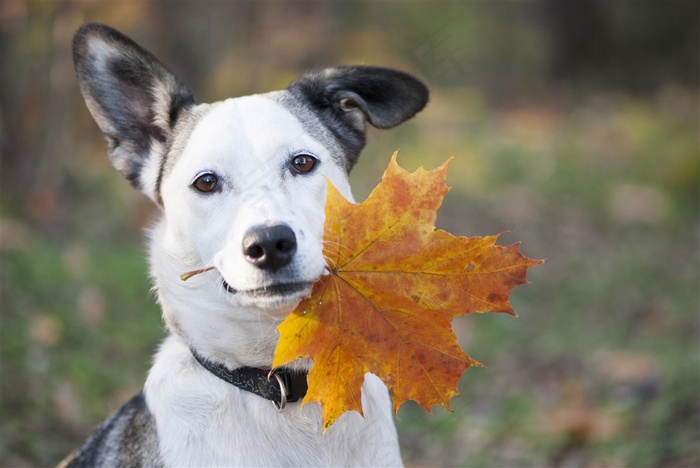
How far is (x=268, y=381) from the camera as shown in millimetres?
2990

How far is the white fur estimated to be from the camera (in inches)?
112

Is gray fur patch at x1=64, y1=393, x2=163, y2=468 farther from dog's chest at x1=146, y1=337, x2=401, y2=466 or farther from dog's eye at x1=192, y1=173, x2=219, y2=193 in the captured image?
dog's eye at x1=192, y1=173, x2=219, y2=193

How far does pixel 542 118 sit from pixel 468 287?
12.3m

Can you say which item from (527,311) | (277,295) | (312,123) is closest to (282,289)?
(277,295)

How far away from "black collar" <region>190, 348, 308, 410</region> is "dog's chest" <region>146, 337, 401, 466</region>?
0.03 metres

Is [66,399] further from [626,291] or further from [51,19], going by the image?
[626,291]

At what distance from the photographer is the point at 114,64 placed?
3.47m

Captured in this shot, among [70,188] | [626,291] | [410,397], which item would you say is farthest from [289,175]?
[70,188]

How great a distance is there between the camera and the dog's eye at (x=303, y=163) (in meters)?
3.14

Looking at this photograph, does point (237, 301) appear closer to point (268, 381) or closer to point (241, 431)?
point (268, 381)

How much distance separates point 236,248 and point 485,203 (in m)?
8.83

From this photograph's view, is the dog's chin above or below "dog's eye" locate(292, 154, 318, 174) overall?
below

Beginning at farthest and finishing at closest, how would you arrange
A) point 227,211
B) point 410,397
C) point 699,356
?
point 699,356, point 227,211, point 410,397

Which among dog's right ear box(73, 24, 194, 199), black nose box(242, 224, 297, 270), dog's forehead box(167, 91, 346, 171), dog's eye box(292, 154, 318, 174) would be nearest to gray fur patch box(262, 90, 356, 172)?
dog's forehead box(167, 91, 346, 171)
